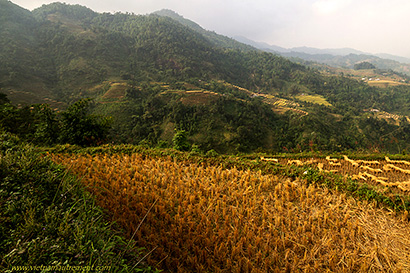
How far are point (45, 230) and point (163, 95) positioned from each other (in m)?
41.9

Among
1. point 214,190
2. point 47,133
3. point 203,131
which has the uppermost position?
point 214,190

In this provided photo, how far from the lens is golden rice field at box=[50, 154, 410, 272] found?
3.02 meters

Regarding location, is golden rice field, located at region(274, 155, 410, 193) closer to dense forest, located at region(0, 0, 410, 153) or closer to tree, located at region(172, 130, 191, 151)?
A: dense forest, located at region(0, 0, 410, 153)

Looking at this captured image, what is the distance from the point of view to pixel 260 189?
5.02 metres

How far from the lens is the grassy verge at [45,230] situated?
60.9 inches

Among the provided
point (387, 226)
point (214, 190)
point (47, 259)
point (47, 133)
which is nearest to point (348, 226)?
point (387, 226)

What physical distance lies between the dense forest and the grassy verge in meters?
8.89

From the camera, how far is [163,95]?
41438 mm

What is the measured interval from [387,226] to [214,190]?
387 centimetres

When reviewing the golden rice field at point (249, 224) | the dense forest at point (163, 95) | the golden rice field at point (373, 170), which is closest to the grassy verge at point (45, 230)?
the golden rice field at point (249, 224)

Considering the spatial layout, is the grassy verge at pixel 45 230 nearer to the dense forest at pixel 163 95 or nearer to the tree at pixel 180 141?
the dense forest at pixel 163 95

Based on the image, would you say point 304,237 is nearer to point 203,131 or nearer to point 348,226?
point 348,226

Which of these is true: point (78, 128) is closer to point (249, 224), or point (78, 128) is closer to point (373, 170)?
point (249, 224)

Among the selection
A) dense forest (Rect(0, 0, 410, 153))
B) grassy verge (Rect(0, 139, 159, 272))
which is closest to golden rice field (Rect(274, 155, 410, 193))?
dense forest (Rect(0, 0, 410, 153))
